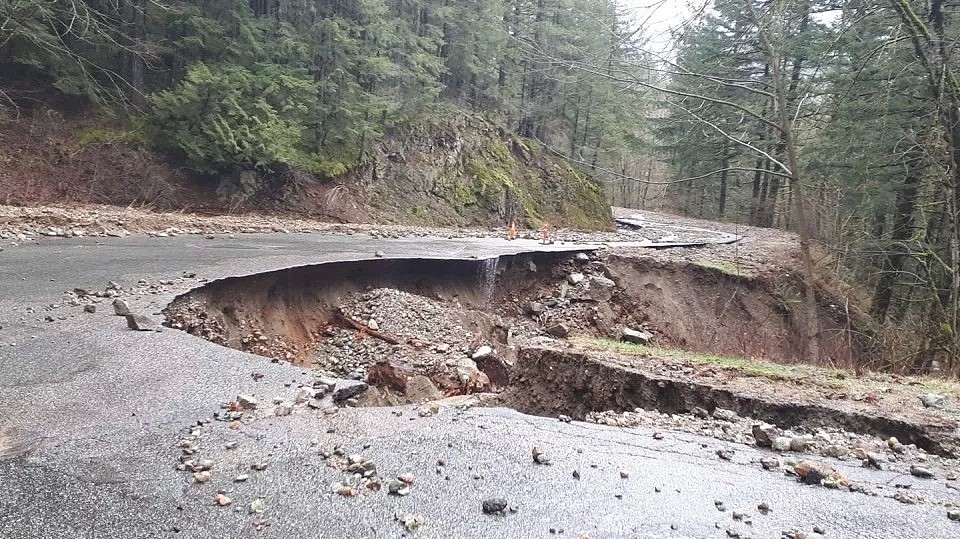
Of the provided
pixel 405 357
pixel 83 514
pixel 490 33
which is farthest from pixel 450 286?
pixel 490 33

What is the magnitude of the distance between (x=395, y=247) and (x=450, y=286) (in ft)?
6.35

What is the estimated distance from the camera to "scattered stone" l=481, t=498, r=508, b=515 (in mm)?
2714

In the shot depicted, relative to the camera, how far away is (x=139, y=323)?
205 inches

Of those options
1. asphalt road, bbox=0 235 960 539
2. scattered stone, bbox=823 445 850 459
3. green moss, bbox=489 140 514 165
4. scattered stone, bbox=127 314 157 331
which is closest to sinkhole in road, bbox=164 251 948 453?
scattered stone, bbox=127 314 157 331

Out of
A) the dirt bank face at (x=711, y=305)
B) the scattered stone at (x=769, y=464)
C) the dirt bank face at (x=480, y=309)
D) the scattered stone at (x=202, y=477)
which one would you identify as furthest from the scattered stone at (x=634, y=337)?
the scattered stone at (x=202, y=477)

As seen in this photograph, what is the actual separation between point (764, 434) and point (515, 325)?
24.9 ft

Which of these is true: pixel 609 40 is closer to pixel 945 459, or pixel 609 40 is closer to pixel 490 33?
pixel 945 459

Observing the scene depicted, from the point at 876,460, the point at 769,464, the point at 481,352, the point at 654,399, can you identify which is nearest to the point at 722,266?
the point at 481,352

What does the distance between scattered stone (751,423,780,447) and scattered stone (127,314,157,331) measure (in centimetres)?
526

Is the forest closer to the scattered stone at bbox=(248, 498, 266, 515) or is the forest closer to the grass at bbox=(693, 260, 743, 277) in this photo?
the grass at bbox=(693, 260, 743, 277)

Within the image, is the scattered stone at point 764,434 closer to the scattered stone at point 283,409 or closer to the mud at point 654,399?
the mud at point 654,399

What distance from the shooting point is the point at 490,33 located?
25125 mm

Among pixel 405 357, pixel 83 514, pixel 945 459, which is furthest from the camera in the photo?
pixel 405 357

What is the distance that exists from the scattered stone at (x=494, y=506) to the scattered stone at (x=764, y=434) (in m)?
2.11
